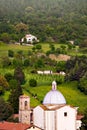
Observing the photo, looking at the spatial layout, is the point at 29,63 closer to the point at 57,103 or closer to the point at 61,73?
the point at 61,73

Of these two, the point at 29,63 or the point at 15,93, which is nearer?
the point at 15,93

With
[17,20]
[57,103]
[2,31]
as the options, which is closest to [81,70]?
[57,103]

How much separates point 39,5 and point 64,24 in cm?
4616

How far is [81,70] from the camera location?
82.1 meters

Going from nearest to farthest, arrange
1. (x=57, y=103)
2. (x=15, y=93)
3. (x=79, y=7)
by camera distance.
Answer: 1. (x=57, y=103)
2. (x=15, y=93)
3. (x=79, y=7)

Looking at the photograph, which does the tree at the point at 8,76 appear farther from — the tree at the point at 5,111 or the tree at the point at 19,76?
the tree at the point at 5,111

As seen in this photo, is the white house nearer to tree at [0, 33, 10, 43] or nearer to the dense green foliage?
the dense green foliage

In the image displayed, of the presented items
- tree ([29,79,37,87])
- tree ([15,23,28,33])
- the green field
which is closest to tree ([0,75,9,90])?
the green field

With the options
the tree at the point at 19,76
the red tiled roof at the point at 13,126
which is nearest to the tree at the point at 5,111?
the red tiled roof at the point at 13,126

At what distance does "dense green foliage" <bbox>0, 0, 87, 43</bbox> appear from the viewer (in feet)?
396

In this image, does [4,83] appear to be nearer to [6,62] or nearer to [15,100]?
[15,100]

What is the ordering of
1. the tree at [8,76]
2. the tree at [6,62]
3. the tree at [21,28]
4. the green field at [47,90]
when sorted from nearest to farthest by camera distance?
1. the green field at [47,90]
2. the tree at [8,76]
3. the tree at [6,62]
4. the tree at [21,28]

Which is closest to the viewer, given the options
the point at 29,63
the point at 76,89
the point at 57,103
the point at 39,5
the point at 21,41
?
the point at 57,103

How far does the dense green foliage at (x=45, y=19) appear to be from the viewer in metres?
121
